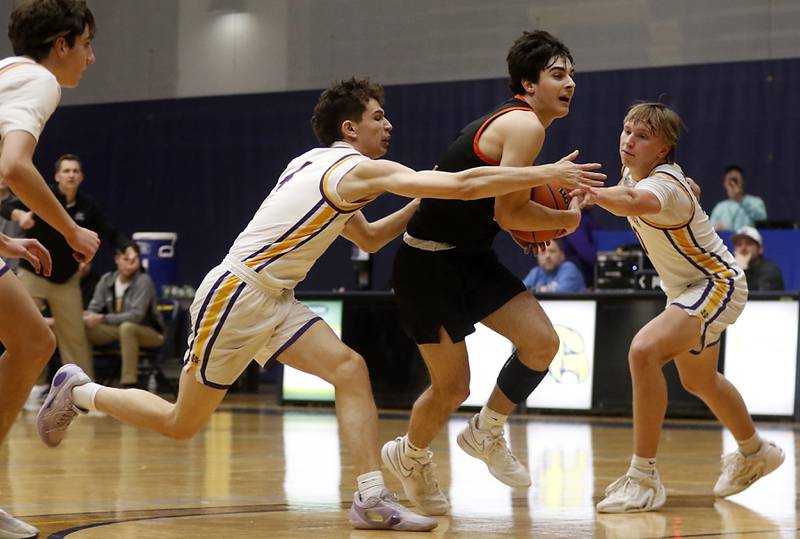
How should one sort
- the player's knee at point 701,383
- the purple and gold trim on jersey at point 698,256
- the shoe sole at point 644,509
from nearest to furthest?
the shoe sole at point 644,509
the purple and gold trim on jersey at point 698,256
the player's knee at point 701,383

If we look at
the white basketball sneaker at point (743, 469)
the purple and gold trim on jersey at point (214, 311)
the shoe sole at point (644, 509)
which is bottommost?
the shoe sole at point (644, 509)

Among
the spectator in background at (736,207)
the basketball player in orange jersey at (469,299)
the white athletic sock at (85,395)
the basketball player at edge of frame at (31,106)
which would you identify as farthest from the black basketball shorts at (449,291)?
the spectator in background at (736,207)

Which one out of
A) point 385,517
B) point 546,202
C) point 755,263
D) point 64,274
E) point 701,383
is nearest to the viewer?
point 385,517

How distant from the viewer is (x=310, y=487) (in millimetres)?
5414

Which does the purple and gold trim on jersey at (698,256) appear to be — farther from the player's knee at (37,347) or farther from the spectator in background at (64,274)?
the spectator in background at (64,274)

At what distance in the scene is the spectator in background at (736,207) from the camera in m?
12.3

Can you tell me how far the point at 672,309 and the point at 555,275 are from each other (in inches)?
239

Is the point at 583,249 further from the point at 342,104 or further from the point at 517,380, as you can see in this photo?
the point at 342,104

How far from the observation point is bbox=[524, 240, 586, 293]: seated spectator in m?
10.8

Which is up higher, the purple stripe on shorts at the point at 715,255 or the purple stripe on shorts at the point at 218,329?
the purple stripe on shorts at the point at 715,255

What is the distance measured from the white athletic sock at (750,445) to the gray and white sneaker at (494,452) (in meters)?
1.00

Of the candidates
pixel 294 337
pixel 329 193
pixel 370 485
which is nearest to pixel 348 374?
pixel 294 337

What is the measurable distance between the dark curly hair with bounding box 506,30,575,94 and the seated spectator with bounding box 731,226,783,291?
20.4 ft

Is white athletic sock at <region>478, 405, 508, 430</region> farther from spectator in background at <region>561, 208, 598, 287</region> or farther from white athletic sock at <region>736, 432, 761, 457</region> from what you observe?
spectator in background at <region>561, 208, 598, 287</region>
